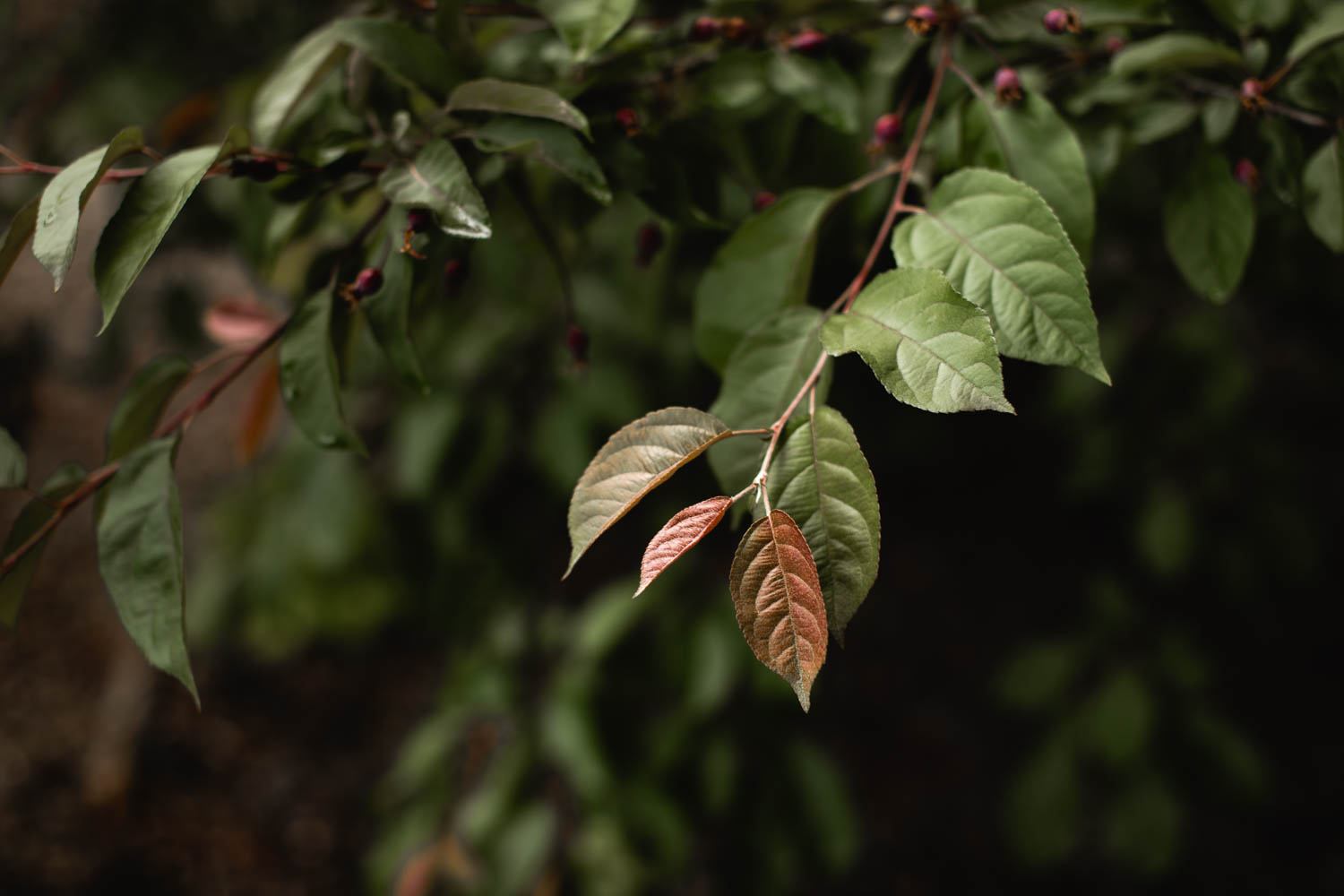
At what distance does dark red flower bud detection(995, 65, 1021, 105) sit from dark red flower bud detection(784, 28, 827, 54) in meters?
0.13

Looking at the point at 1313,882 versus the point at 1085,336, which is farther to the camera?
the point at 1313,882

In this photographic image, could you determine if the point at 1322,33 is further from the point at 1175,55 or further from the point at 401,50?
the point at 401,50

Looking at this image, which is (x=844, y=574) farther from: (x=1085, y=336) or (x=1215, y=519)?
(x=1215, y=519)

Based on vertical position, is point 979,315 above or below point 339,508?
above

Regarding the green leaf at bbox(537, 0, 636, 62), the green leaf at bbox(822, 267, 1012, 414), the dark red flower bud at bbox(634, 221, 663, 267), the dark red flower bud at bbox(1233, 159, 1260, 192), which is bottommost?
the dark red flower bud at bbox(634, 221, 663, 267)

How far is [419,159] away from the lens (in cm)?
51

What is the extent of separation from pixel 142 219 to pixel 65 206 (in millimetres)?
38

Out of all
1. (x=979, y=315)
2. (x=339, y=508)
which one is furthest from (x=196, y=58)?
(x=979, y=315)

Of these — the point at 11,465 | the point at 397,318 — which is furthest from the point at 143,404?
the point at 397,318

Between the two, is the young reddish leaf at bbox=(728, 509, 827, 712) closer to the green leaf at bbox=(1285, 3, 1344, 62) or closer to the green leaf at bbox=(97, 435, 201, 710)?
the green leaf at bbox=(97, 435, 201, 710)

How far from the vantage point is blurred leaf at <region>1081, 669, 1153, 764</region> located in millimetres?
1453

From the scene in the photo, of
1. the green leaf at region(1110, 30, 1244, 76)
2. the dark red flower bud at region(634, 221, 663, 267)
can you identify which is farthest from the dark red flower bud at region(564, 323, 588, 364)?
the green leaf at region(1110, 30, 1244, 76)

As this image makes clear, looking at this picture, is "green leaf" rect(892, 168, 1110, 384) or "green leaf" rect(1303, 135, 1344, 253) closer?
"green leaf" rect(892, 168, 1110, 384)

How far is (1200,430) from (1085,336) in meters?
1.12
